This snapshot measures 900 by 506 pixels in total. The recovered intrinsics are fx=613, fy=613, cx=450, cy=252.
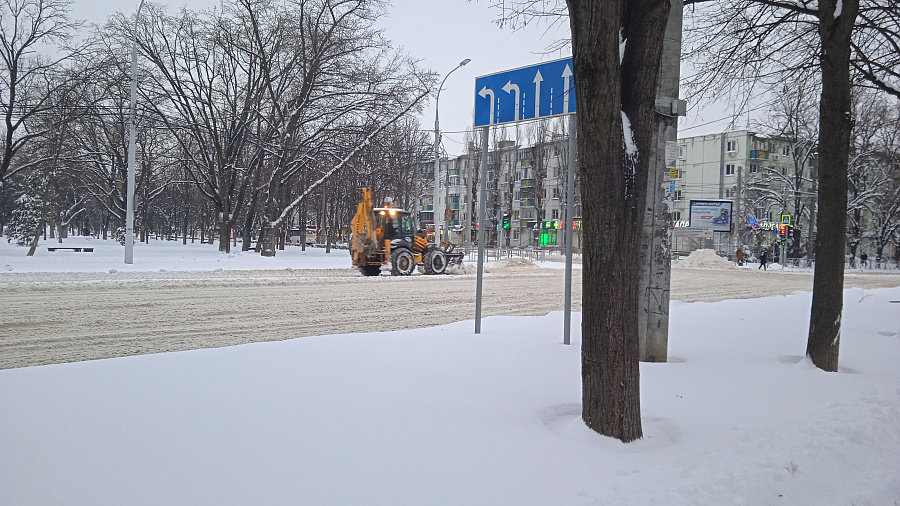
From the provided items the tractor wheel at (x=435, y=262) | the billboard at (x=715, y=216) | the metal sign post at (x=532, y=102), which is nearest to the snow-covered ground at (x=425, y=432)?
the metal sign post at (x=532, y=102)

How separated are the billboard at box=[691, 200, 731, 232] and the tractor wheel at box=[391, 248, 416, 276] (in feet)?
97.1

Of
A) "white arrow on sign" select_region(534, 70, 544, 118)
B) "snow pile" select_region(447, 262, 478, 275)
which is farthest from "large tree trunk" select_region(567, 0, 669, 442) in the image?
"snow pile" select_region(447, 262, 478, 275)

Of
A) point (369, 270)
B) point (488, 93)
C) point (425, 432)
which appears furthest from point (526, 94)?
point (369, 270)

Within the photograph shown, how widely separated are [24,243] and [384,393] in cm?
4099

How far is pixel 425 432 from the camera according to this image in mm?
4273

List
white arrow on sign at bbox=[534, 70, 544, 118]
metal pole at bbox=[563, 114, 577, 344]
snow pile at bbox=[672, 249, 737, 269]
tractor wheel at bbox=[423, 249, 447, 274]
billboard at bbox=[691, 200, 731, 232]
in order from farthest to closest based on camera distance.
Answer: billboard at bbox=[691, 200, 731, 232] < snow pile at bbox=[672, 249, 737, 269] < tractor wheel at bbox=[423, 249, 447, 274] < white arrow on sign at bbox=[534, 70, 544, 118] < metal pole at bbox=[563, 114, 577, 344]

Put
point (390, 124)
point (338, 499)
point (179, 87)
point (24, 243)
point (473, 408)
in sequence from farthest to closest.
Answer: point (24, 243) < point (179, 87) < point (390, 124) < point (473, 408) < point (338, 499)

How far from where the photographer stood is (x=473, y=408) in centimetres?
489

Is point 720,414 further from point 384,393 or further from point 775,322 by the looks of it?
point 775,322

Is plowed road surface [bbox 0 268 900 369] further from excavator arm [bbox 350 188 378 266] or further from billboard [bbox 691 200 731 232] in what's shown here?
billboard [bbox 691 200 731 232]

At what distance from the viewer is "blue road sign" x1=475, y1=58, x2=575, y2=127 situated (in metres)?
7.63

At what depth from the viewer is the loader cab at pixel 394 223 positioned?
78.7 ft

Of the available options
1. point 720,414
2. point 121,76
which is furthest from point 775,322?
point 121,76

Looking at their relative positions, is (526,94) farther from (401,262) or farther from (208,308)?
(401,262)
